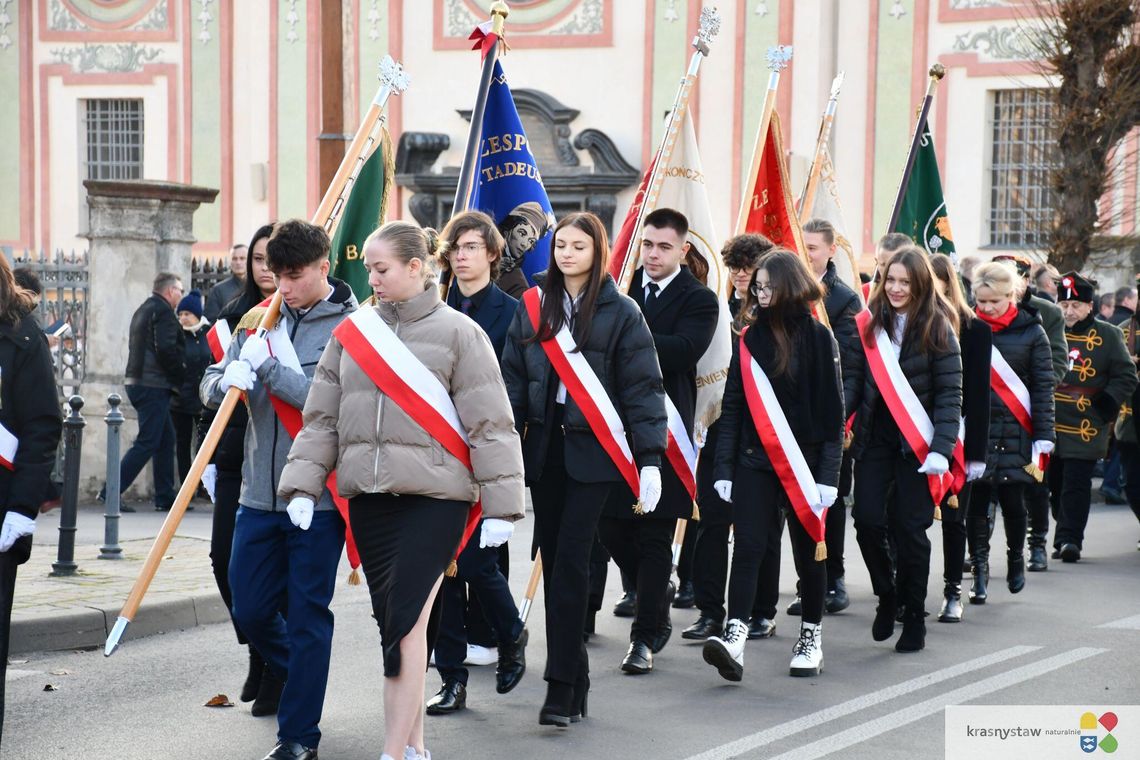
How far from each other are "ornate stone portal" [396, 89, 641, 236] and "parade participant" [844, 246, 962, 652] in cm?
1626

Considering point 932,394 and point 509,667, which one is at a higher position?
point 932,394

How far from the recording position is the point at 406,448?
5266mm

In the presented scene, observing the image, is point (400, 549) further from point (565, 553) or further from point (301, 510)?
point (565, 553)

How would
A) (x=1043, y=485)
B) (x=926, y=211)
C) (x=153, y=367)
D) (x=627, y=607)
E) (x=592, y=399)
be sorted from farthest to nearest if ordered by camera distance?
(x=153, y=367)
(x=926, y=211)
(x=1043, y=485)
(x=627, y=607)
(x=592, y=399)

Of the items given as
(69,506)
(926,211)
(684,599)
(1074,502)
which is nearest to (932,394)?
(684,599)

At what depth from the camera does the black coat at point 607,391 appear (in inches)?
247

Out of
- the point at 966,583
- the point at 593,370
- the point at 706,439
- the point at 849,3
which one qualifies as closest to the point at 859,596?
the point at 966,583

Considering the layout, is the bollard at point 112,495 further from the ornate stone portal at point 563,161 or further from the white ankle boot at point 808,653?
the ornate stone portal at point 563,161

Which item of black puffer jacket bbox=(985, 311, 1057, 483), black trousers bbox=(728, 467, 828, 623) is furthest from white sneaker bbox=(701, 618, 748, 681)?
black puffer jacket bbox=(985, 311, 1057, 483)

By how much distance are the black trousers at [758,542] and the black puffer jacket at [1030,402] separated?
2.44 m

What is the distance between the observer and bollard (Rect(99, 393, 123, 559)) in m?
9.93

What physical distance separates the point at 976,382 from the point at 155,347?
692cm

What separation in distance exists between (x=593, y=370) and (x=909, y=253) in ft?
7.22

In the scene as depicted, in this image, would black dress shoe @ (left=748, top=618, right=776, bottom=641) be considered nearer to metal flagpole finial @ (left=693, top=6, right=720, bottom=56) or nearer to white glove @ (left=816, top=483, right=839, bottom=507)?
white glove @ (left=816, top=483, right=839, bottom=507)
